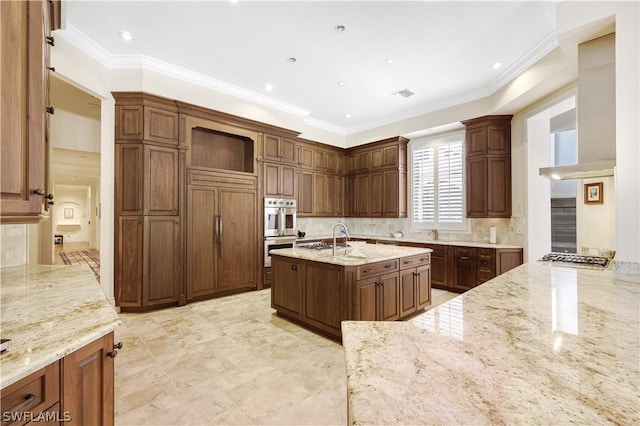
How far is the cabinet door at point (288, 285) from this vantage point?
10.7 feet

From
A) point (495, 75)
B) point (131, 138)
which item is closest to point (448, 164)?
point (495, 75)

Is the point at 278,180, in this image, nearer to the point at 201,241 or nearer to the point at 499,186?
the point at 201,241

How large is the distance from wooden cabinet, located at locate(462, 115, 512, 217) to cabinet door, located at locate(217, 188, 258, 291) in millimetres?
3861

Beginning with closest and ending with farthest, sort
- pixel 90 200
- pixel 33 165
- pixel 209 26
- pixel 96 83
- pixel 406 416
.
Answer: pixel 406 416
pixel 33 165
pixel 209 26
pixel 96 83
pixel 90 200

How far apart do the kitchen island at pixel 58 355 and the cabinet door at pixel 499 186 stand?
200 inches

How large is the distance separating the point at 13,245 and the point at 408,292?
3767 millimetres

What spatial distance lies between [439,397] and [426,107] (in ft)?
18.3

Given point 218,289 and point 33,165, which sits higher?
point 33,165

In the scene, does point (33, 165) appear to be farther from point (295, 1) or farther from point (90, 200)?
point (90, 200)

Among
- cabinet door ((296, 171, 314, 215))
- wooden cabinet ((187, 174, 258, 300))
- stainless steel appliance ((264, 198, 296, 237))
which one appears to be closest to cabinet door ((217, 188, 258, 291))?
wooden cabinet ((187, 174, 258, 300))

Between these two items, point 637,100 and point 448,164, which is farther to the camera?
point 448,164

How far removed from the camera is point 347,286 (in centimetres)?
277

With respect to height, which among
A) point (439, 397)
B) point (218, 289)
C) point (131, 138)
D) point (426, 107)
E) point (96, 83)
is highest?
point (426, 107)

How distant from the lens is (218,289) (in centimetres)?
437
